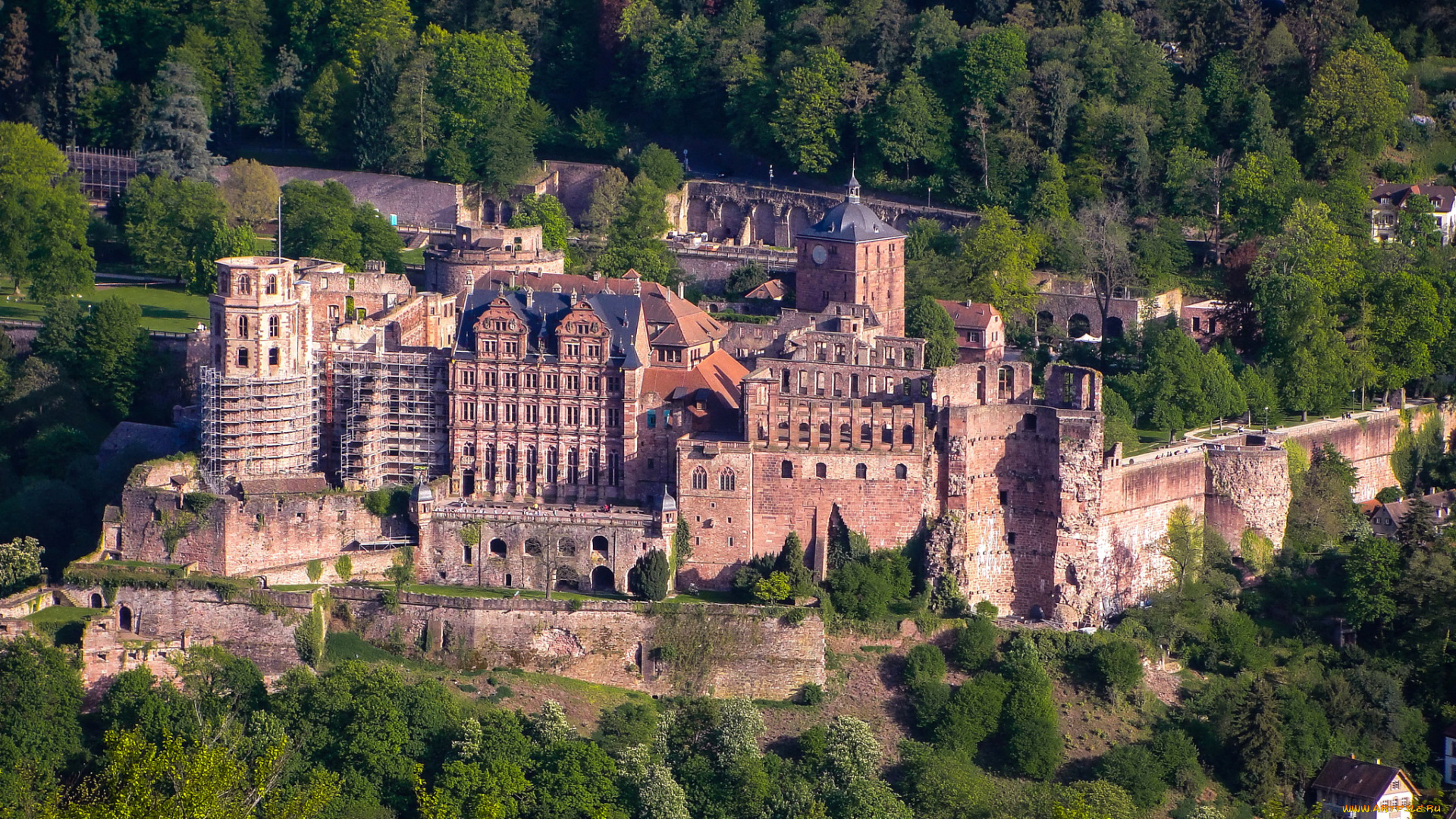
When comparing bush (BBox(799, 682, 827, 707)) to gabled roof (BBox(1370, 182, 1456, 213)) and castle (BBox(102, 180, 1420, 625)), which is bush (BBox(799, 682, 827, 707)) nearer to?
castle (BBox(102, 180, 1420, 625))

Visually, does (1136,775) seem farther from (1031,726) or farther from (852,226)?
(852,226)

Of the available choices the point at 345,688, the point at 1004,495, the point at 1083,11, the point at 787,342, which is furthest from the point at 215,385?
the point at 1083,11

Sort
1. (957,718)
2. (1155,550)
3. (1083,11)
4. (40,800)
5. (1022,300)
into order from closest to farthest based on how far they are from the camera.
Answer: (40,800) → (957,718) → (1155,550) → (1022,300) → (1083,11)

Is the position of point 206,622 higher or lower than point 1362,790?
higher

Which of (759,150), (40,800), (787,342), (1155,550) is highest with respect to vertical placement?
(759,150)

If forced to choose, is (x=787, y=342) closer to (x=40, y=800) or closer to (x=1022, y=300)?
(x=1022, y=300)

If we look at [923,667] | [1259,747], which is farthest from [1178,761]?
[923,667]
